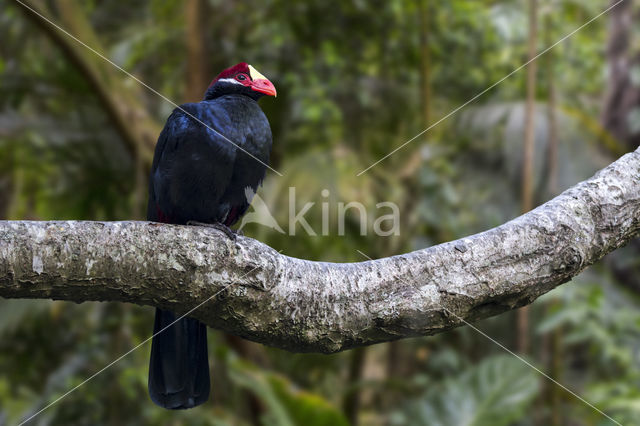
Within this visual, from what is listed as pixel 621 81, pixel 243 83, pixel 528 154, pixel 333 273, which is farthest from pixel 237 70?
pixel 621 81

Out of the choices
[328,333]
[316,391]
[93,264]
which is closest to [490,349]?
[316,391]

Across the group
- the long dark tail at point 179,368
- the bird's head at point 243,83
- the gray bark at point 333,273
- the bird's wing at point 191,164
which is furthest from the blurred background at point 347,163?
the gray bark at point 333,273

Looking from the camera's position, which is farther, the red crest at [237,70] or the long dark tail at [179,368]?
the red crest at [237,70]

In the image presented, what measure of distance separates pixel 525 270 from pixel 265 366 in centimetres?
232

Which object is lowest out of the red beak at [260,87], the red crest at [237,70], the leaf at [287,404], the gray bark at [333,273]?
the leaf at [287,404]

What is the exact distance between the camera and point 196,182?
166cm

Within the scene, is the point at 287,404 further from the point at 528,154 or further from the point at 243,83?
the point at 528,154

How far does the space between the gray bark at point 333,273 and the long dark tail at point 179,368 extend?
0.52 metres

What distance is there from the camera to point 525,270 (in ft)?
4.24

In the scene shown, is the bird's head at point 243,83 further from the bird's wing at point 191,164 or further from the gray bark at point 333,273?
the gray bark at point 333,273

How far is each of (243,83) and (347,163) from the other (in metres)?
1.92

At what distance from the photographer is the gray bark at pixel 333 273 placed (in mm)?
1114

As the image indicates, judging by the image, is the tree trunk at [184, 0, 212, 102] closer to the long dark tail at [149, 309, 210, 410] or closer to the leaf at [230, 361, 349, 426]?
the leaf at [230, 361, 349, 426]

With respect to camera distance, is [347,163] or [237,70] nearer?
[237,70]
